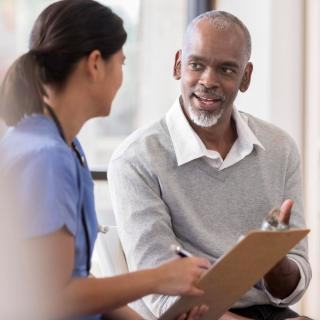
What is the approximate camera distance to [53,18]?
1.39 m

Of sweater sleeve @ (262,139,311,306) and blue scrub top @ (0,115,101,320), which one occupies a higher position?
blue scrub top @ (0,115,101,320)

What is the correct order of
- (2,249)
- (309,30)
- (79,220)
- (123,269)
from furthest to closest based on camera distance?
(309,30)
(123,269)
(79,220)
(2,249)

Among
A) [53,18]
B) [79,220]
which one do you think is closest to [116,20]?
[53,18]

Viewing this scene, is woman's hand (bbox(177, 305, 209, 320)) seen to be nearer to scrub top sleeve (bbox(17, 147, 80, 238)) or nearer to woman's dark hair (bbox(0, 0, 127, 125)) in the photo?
scrub top sleeve (bbox(17, 147, 80, 238))

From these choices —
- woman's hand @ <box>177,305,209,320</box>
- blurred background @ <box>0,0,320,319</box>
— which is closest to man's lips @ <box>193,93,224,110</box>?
woman's hand @ <box>177,305,209,320</box>

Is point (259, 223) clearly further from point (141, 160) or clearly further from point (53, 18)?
point (53, 18)

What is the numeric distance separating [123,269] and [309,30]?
144cm

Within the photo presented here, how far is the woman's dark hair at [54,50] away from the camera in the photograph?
→ 1.37 metres

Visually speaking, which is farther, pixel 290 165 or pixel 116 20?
pixel 290 165

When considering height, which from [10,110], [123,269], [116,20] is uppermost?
[116,20]

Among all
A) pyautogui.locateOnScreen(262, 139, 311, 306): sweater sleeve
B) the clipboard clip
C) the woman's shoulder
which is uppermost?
the woman's shoulder

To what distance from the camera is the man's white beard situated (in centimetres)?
199

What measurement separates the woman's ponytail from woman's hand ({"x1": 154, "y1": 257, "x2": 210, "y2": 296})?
41 cm

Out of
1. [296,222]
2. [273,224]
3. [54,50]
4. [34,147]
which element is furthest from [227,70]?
[34,147]
